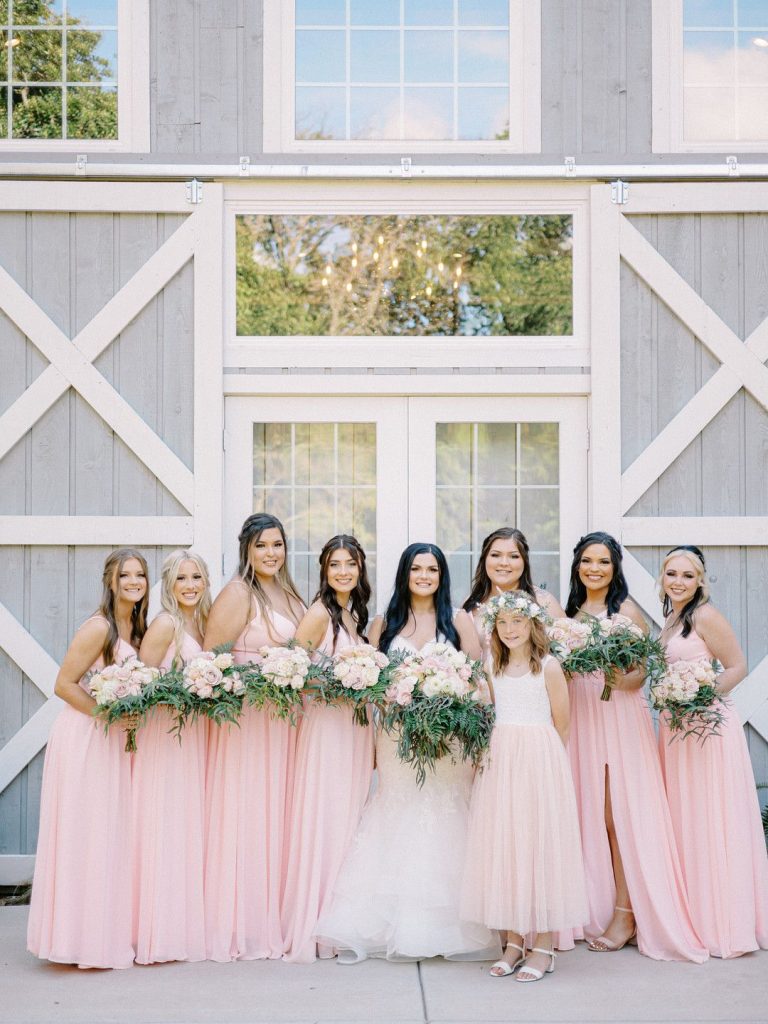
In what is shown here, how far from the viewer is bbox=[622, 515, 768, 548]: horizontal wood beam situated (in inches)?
264

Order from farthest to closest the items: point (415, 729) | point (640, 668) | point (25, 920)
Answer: point (25, 920) < point (640, 668) < point (415, 729)

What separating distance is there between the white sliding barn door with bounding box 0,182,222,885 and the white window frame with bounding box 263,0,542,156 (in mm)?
600

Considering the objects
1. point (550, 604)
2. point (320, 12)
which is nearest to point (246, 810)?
point (550, 604)

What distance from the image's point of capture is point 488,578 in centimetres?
587

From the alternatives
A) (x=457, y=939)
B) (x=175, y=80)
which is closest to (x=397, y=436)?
(x=175, y=80)

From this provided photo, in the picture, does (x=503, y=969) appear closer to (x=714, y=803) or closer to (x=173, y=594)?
(x=714, y=803)

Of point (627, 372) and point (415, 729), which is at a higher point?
point (627, 372)

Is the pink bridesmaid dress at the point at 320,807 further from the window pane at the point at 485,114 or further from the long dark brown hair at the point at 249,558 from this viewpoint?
the window pane at the point at 485,114

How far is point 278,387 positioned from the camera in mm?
6820

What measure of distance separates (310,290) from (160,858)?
3542mm

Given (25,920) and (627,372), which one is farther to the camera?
(627,372)

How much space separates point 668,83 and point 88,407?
4053mm

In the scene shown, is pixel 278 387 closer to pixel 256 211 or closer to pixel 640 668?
pixel 256 211

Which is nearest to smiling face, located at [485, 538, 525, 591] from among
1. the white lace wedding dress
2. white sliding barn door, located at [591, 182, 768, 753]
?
the white lace wedding dress
